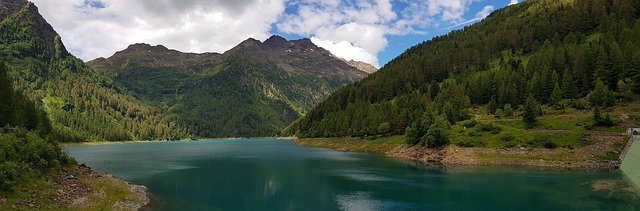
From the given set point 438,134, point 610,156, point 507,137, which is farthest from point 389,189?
point 610,156

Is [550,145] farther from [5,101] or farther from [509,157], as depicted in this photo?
[5,101]

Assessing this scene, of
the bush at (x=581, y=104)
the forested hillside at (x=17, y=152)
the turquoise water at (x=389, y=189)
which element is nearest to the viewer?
the forested hillside at (x=17, y=152)

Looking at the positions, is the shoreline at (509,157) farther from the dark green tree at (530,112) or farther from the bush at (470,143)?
the dark green tree at (530,112)

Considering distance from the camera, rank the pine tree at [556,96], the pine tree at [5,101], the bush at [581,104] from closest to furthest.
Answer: the pine tree at [5,101]
the bush at [581,104]
the pine tree at [556,96]

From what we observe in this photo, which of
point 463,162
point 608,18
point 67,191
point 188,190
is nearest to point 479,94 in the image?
point 463,162

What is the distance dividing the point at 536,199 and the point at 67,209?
189 feet

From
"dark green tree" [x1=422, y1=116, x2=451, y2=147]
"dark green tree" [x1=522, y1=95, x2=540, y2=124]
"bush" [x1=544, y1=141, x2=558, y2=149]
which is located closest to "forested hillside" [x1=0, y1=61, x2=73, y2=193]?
"dark green tree" [x1=422, y1=116, x2=451, y2=147]

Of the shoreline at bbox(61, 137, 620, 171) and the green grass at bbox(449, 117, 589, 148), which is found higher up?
the green grass at bbox(449, 117, 589, 148)

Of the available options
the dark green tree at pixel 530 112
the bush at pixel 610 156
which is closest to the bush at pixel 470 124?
the dark green tree at pixel 530 112

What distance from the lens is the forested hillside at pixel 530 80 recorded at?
112 m

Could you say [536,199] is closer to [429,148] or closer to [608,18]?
[429,148]

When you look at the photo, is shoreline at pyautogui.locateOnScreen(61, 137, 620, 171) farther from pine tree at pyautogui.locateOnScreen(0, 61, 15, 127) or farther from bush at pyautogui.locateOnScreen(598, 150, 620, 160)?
pine tree at pyautogui.locateOnScreen(0, 61, 15, 127)

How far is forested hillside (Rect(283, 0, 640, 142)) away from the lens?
11167cm

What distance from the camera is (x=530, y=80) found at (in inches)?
5266
